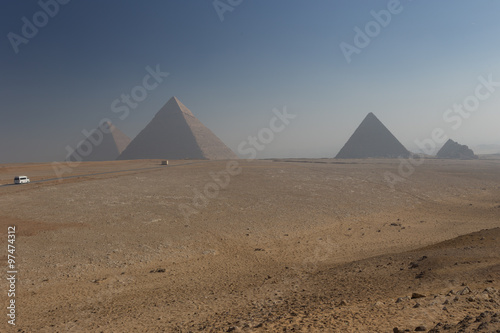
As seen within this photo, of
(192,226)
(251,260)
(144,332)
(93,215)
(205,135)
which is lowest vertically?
(144,332)

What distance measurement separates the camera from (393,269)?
27.5ft

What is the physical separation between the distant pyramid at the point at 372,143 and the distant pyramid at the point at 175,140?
49300mm

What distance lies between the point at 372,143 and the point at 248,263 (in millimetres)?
116941

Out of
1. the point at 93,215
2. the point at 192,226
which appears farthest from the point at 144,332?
the point at 93,215

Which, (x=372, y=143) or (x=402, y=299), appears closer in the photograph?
(x=402, y=299)

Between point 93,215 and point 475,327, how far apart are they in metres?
16.9

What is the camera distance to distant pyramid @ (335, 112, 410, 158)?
112 m

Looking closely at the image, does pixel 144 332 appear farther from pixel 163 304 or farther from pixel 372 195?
pixel 372 195

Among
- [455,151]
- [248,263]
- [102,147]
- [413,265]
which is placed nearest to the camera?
[413,265]

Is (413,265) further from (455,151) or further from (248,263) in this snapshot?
(455,151)

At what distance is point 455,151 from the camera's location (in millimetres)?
123938

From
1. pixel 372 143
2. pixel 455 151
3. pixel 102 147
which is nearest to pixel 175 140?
pixel 102 147

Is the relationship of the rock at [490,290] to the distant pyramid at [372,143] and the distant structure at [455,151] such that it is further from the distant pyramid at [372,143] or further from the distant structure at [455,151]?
the distant structure at [455,151]

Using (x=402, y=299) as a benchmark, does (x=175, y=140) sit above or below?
above
